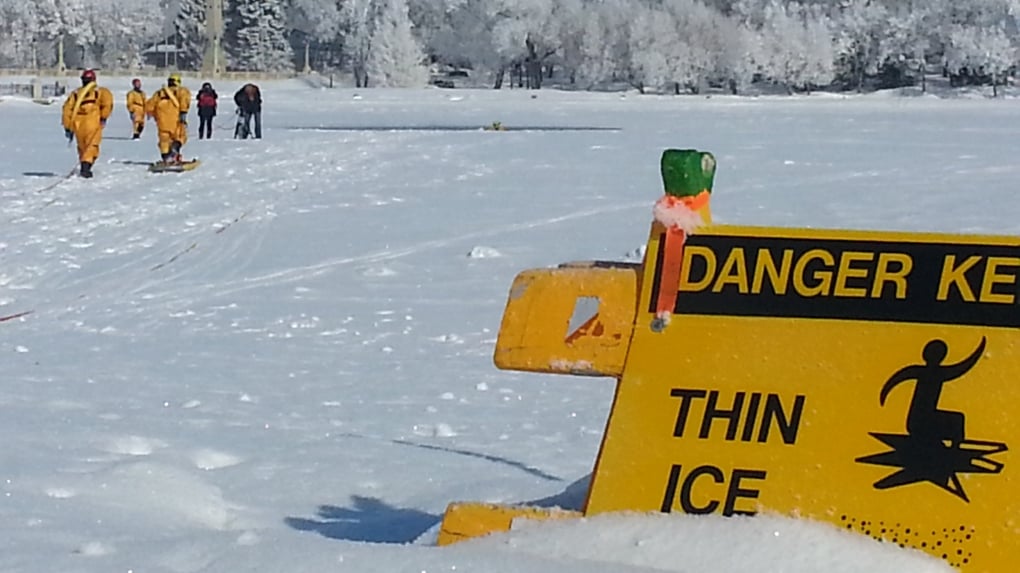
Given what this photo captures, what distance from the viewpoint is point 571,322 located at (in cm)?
379

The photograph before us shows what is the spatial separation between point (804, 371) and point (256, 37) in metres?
102

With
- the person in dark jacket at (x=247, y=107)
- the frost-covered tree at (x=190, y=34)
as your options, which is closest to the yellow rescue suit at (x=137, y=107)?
the person in dark jacket at (x=247, y=107)

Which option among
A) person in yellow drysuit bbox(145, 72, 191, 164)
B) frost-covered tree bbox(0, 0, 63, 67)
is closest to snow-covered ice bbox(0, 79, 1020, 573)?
person in yellow drysuit bbox(145, 72, 191, 164)

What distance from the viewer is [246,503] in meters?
5.16

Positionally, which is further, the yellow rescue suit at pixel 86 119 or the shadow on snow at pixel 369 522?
the yellow rescue suit at pixel 86 119

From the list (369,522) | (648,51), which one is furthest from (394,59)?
(369,522)

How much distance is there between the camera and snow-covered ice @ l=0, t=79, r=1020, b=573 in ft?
12.2

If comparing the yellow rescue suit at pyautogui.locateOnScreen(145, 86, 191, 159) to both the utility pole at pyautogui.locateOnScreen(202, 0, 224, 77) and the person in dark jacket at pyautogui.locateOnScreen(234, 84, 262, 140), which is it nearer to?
the person in dark jacket at pyautogui.locateOnScreen(234, 84, 262, 140)

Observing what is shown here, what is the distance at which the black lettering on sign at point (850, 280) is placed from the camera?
3514 millimetres

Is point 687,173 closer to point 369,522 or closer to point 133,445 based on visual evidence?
point 369,522

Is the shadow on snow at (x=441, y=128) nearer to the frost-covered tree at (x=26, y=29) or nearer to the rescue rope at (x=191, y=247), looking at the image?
the rescue rope at (x=191, y=247)

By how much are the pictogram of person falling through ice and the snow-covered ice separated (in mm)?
186

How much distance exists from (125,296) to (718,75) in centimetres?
8739

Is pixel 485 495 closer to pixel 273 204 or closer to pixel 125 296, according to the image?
pixel 125 296
